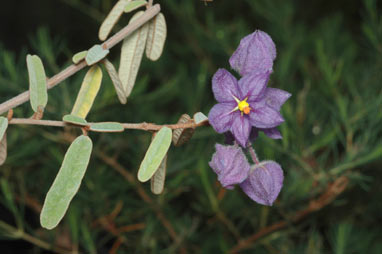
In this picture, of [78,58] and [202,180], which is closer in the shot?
[78,58]

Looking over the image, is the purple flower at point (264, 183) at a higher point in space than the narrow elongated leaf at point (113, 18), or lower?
lower

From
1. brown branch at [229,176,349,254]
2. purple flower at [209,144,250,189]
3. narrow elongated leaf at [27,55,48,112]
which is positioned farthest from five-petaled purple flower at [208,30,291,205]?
brown branch at [229,176,349,254]

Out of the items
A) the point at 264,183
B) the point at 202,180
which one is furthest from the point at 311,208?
the point at 264,183

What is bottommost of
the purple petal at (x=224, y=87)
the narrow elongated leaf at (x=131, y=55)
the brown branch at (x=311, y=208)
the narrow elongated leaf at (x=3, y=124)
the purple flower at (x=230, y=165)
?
the brown branch at (x=311, y=208)

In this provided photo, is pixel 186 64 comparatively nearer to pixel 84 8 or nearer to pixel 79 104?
pixel 84 8

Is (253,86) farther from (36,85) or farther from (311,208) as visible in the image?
(311,208)

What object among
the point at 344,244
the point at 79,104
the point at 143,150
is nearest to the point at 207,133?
the point at 143,150

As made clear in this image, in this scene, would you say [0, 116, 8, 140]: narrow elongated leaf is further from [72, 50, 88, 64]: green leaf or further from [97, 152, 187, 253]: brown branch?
[97, 152, 187, 253]: brown branch

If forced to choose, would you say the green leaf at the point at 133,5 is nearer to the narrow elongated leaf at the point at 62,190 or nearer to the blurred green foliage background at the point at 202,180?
the narrow elongated leaf at the point at 62,190

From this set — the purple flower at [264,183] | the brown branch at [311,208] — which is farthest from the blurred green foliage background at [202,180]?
the purple flower at [264,183]
